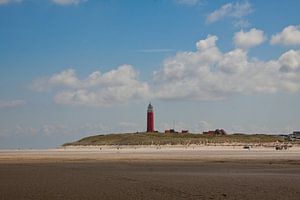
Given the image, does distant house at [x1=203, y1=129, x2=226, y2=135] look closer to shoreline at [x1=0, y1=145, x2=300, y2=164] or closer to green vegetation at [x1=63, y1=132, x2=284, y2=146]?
green vegetation at [x1=63, y1=132, x2=284, y2=146]

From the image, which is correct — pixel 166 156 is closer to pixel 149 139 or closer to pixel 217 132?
pixel 149 139

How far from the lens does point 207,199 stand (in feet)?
63.7

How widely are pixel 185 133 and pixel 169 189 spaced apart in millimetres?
85500

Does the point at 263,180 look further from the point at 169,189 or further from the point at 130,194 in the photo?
the point at 130,194

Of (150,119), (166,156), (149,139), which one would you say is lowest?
(166,156)

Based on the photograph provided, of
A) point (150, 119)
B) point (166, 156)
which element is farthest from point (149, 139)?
point (166, 156)

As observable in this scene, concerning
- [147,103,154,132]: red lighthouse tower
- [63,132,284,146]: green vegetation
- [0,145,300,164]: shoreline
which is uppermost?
[147,103,154,132]: red lighthouse tower

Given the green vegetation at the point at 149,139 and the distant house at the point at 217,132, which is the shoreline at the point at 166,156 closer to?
the green vegetation at the point at 149,139

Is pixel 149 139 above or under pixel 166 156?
above

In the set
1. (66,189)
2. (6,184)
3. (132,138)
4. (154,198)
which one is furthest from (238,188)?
(132,138)

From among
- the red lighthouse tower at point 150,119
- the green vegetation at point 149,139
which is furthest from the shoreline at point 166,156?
the red lighthouse tower at point 150,119

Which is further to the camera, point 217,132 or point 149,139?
point 217,132

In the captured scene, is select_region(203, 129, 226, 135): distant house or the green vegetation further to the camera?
select_region(203, 129, 226, 135): distant house

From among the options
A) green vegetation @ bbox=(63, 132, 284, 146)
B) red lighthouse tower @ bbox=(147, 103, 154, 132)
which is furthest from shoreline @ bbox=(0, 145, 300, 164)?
red lighthouse tower @ bbox=(147, 103, 154, 132)
